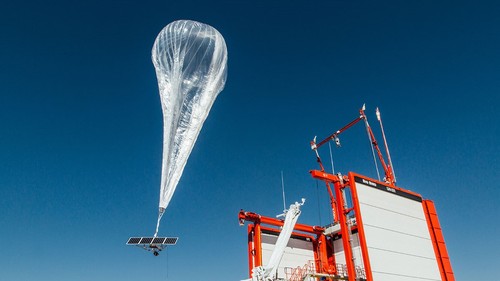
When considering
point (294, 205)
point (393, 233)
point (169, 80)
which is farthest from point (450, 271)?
point (169, 80)

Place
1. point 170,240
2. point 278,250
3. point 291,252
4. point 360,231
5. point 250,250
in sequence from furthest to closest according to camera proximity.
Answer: point 291,252 → point 250,250 → point 360,231 → point 278,250 → point 170,240

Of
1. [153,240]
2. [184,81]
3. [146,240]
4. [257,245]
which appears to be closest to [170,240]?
[153,240]

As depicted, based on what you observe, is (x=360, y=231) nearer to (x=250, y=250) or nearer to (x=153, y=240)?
(x=250, y=250)

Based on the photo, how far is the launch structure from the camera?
26109 millimetres

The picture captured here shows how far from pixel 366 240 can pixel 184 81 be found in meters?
16.3

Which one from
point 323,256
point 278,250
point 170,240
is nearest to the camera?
point 170,240

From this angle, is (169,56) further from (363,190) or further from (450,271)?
(450,271)

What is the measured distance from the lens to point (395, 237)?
1105 inches

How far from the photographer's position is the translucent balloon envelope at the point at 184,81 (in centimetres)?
1742

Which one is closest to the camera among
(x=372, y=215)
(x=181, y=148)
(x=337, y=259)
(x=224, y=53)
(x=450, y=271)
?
(x=181, y=148)

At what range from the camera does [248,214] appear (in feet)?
104

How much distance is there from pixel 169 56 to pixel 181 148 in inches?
175

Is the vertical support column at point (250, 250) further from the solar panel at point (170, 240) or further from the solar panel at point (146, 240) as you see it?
the solar panel at point (146, 240)

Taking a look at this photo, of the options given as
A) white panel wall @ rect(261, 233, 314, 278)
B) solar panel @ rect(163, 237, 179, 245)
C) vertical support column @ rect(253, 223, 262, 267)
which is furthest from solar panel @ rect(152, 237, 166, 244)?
white panel wall @ rect(261, 233, 314, 278)
